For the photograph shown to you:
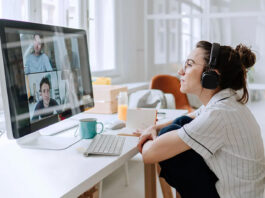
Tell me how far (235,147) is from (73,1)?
2.24 meters

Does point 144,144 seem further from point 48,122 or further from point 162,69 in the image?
point 162,69

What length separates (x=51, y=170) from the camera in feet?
3.42

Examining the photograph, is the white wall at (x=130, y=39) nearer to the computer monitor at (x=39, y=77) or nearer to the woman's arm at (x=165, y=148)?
the computer monitor at (x=39, y=77)

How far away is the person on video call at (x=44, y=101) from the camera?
1247 mm

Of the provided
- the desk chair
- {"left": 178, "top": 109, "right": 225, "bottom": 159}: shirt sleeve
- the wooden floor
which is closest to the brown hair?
{"left": 178, "top": 109, "right": 225, "bottom": 159}: shirt sleeve

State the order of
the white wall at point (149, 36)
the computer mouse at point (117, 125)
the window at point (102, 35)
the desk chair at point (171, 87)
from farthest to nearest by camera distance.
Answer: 1. the white wall at point (149, 36)
2. the window at point (102, 35)
3. the desk chair at point (171, 87)
4. the computer mouse at point (117, 125)

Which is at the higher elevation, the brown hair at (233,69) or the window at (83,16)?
the window at (83,16)

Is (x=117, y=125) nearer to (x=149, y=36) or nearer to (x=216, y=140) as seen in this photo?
(x=216, y=140)

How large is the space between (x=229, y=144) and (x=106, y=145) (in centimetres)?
48

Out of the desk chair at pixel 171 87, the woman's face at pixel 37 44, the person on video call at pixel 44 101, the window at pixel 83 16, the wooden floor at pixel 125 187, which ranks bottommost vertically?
the wooden floor at pixel 125 187

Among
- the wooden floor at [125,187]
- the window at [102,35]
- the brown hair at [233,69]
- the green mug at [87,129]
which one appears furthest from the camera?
the window at [102,35]

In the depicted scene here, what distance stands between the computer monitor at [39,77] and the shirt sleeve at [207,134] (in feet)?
1.78

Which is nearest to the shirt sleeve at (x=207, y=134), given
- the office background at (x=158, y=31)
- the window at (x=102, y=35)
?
the office background at (x=158, y=31)

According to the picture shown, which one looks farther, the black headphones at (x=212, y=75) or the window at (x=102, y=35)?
the window at (x=102, y=35)
